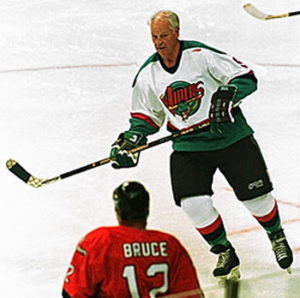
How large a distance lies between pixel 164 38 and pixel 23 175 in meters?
0.78

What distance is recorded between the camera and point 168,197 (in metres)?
3.28

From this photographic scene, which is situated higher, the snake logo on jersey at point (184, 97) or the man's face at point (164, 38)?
the man's face at point (164, 38)

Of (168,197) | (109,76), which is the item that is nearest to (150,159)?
(168,197)

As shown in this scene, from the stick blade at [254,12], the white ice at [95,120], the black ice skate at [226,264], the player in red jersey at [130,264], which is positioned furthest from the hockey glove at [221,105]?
the player in red jersey at [130,264]

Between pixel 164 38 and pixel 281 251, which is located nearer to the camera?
pixel 164 38

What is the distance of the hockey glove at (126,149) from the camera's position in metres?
3.20

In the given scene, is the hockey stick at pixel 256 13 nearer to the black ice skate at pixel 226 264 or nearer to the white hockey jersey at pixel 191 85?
the white hockey jersey at pixel 191 85

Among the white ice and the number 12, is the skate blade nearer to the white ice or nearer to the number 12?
the white ice

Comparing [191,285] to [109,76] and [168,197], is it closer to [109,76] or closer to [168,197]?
[168,197]

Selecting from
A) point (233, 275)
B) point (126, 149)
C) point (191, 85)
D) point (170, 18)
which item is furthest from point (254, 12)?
point (233, 275)

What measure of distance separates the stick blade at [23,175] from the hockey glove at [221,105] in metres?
0.75

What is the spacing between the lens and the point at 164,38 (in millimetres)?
3154

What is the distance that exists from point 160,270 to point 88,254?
174mm

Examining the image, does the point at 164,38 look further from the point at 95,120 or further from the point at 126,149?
the point at 95,120
